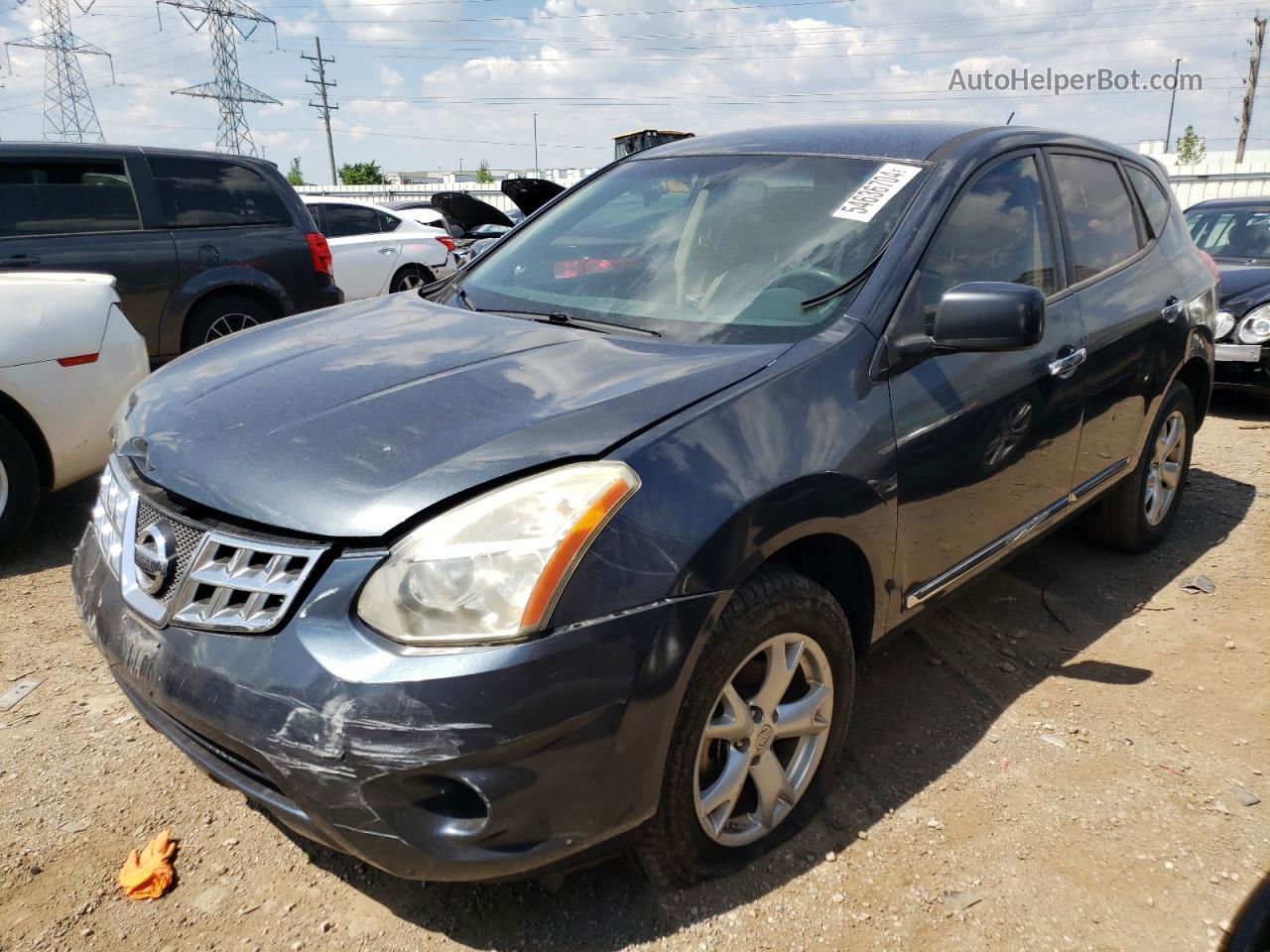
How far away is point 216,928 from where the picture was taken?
204 centimetres

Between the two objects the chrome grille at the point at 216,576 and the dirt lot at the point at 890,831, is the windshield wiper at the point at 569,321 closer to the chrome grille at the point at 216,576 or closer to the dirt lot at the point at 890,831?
the chrome grille at the point at 216,576

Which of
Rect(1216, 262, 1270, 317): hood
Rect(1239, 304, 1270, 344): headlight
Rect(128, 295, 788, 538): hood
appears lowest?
Rect(1239, 304, 1270, 344): headlight

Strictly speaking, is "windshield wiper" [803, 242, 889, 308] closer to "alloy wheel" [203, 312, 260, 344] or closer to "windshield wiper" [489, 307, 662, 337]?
"windshield wiper" [489, 307, 662, 337]

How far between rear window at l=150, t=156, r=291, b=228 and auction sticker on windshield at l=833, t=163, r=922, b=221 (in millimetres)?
5059

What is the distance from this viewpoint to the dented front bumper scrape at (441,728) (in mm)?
1617

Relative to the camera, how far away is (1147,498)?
4.08m

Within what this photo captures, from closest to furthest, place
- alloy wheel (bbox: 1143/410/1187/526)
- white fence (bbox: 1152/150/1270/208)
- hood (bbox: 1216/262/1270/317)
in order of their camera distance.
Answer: alloy wheel (bbox: 1143/410/1187/526) → hood (bbox: 1216/262/1270/317) → white fence (bbox: 1152/150/1270/208)

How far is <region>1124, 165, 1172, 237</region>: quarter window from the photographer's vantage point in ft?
12.9

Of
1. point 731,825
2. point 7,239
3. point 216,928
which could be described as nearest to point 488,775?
point 731,825

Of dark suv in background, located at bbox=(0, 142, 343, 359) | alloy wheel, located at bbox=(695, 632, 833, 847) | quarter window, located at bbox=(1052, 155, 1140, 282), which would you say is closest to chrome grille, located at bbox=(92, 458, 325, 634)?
alloy wheel, located at bbox=(695, 632, 833, 847)

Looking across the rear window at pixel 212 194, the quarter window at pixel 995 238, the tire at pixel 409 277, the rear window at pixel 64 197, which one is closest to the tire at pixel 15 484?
the rear window at pixel 64 197

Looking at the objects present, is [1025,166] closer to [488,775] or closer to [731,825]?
[731,825]

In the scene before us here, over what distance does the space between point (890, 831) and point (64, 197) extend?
5.93 metres

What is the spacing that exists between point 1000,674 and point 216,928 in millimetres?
2480
